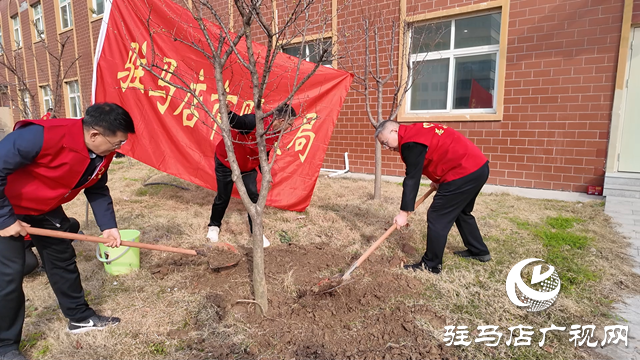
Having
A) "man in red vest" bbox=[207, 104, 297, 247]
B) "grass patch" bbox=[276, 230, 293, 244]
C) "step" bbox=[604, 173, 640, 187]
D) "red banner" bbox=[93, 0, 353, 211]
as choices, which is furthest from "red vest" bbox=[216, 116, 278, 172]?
"step" bbox=[604, 173, 640, 187]

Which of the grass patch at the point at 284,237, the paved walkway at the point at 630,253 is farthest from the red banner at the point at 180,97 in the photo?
the paved walkway at the point at 630,253

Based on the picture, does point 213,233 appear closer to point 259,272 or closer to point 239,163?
point 239,163

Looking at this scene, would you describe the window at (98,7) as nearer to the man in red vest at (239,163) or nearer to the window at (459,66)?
the window at (459,66)

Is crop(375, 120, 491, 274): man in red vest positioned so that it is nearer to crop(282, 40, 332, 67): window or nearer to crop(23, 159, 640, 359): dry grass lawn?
crop(23, 159, 640, 359): dry grass lawn

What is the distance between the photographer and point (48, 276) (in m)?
2.19

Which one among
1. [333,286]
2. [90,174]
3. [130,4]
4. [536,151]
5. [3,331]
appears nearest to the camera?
[3,331]

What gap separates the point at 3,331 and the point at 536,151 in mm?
6429

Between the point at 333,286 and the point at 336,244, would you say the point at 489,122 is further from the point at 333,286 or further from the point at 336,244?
the point at 333,286

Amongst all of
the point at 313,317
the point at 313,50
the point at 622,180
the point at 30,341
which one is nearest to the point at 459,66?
the point at 313,50

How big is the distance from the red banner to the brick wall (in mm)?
3042

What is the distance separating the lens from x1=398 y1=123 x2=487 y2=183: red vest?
2.86 metres

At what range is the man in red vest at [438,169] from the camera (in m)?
2.80

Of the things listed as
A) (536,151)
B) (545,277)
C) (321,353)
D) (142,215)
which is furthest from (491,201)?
(142,215)

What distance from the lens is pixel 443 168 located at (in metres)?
2.93
